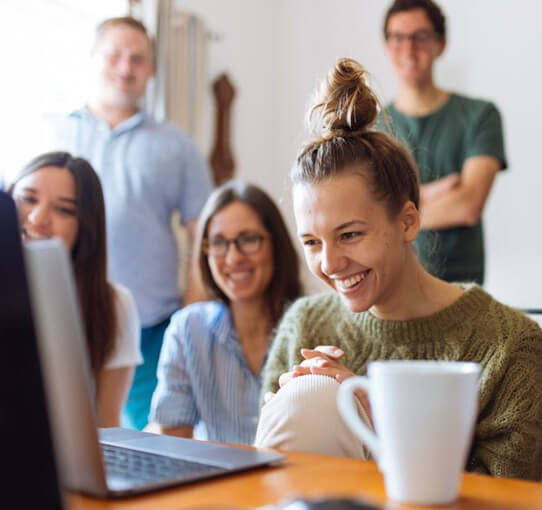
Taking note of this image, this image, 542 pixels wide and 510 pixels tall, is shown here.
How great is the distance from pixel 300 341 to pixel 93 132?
158 centimetres

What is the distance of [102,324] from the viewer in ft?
5.98

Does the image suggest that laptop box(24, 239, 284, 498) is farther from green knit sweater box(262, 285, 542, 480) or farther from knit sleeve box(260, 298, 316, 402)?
knit sleeve box(260, 298, 316, 402)

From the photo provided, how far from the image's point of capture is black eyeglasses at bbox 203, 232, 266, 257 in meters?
1.99

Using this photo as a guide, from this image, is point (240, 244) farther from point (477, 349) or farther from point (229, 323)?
point (477, 349)

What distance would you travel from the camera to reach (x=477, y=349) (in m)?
1.22

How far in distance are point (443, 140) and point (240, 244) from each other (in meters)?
0.73

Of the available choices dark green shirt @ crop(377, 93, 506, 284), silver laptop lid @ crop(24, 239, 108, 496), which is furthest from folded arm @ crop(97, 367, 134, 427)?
silver laptop lid @ crop(24, 239, 108, 496)

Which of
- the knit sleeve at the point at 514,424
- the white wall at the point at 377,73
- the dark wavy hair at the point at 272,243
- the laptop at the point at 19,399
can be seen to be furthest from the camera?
the white wall at the point at 377,73

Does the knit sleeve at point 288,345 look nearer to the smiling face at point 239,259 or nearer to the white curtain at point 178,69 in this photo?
the smiling face at point 239,259

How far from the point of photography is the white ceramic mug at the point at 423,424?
56 cm

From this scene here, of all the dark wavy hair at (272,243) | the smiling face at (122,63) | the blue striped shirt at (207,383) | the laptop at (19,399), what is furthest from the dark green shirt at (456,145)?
the laptop at (19,399)

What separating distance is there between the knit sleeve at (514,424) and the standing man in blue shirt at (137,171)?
1.53m

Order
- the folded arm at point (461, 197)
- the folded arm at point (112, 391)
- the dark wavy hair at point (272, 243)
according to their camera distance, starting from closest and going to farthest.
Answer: the folded arm at point (112, 391) → the dark wavy hair at point (272, 243) → the folded arm at point (461, 197)

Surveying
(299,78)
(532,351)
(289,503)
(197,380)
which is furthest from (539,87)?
(289,503)
